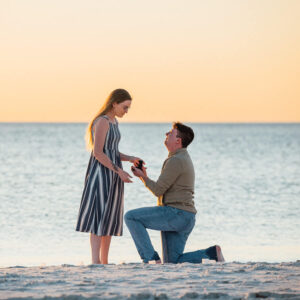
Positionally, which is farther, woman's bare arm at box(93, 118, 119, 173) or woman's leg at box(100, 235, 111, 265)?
woman's leg at box(100, 235, 111, 265)

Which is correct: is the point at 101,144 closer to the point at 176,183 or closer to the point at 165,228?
the point at 176,183

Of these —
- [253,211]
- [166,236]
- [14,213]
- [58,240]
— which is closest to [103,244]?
[166,236]

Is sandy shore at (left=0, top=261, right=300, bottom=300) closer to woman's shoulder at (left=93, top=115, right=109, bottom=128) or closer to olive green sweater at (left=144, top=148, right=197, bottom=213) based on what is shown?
olive green sweater at (left=144, top=148, right=197, bottom=213)

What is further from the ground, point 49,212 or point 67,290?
point 49,212

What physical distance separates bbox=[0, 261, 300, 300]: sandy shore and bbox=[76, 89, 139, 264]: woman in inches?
25.9

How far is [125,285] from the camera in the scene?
18.2 feet

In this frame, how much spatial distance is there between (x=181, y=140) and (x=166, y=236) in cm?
90

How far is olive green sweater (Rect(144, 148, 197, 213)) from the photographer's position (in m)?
6.88

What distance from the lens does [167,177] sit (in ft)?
22.5

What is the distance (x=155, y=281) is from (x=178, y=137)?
169 centimetres

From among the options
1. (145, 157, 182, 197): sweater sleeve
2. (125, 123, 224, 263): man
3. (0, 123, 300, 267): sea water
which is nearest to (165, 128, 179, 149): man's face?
(125, 123, 224, 263): man

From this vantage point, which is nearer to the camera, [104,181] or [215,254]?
[215,254]

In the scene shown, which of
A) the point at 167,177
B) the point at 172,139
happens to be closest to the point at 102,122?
the point at 172,139

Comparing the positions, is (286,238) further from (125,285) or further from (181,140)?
(125,285)
